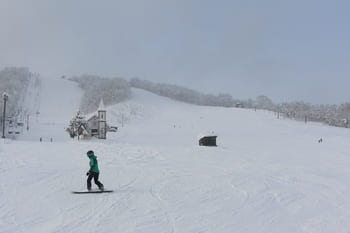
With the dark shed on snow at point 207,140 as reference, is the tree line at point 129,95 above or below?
above

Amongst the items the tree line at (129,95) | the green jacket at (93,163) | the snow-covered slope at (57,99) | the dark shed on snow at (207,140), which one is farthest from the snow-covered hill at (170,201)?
the tree line at (129,95)

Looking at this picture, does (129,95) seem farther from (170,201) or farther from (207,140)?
(170,201)

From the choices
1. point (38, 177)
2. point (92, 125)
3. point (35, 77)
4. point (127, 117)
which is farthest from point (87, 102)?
point (38, 177)

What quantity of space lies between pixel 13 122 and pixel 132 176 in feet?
200

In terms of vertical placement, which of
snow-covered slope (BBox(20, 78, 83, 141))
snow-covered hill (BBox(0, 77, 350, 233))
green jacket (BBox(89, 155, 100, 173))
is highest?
snow-covered slope (BBox(20, 78, 83, 141))

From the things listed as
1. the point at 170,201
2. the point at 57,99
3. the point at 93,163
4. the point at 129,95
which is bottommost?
the point at 170,201

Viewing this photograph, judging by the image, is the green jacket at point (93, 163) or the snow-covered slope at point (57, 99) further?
the snow-covered slope at point (57, 99)

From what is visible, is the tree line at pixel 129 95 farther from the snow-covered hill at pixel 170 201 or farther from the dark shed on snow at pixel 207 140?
the snow-covered hill at pixel 170 201

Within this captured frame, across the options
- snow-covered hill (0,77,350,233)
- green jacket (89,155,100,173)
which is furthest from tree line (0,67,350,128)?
green jacket (89,155,100,173)

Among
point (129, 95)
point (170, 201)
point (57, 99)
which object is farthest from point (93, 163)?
point (57, 99)

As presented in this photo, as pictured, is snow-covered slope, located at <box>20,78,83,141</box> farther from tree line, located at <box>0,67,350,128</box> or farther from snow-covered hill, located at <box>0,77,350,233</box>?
snow-covered hill, located at <box>0,77,350,233</box>

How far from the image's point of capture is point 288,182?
10.1 meters

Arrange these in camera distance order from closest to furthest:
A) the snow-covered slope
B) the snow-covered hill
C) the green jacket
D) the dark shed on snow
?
the snow-covered hill → the green jacket → the dark shed on snow → the snow-covered slope

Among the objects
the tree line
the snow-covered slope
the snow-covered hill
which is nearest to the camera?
the snow-covered hill
